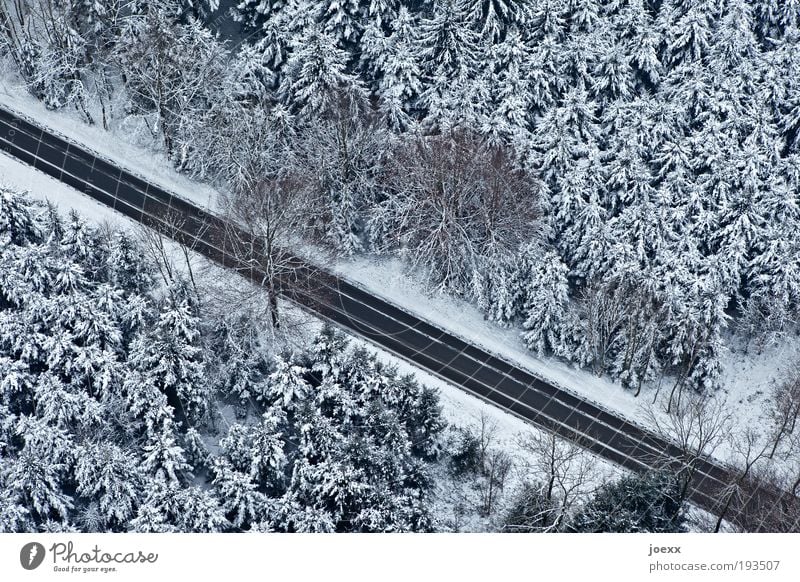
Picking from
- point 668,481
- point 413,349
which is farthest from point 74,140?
point 668,481

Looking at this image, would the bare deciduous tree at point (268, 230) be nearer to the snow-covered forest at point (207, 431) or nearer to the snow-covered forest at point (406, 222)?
the snow-covered forest at point (406, 222)

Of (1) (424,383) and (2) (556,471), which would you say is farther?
(1) (424,383)

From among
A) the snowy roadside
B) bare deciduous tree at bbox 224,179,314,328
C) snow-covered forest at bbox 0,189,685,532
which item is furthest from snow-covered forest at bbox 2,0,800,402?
snow-covered forest at bbox 0,189,685,532

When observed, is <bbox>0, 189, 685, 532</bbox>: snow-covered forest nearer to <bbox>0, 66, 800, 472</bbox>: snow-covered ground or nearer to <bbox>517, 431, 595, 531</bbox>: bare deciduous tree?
<bbox>517, 431, 595, 531</bbox>: bare deciduous tree

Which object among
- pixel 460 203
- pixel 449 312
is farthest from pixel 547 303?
pixel 460 203

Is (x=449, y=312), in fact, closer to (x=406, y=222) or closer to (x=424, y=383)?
(x=424, y=383)

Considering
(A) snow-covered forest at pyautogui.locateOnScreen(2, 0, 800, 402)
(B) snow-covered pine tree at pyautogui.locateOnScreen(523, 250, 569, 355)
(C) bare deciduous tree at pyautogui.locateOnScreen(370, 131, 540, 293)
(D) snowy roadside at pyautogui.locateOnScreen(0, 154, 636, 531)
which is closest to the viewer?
(D) snowy roadside at pyautogui.locateOnScreen(0, 154, 636, 531)
